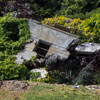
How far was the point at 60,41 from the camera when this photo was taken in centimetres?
905

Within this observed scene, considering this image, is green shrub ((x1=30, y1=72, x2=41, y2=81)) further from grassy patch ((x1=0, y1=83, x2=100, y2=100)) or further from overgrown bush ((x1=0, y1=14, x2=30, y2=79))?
grassy patch ((x1=0, y1=83, x2=100, y2=100))

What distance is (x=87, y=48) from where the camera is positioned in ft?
28.7

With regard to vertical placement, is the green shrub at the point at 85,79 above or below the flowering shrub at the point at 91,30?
below

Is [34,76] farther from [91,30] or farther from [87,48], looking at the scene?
[91,30]

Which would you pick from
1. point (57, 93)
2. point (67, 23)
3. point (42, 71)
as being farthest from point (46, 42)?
point (57, 93)

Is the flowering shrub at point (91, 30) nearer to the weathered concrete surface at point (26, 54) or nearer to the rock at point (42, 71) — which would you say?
the weathered concrete surface at point (26, 54)

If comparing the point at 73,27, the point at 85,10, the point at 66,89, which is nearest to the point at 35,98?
the point at 66,89

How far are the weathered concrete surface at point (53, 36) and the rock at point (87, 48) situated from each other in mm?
522

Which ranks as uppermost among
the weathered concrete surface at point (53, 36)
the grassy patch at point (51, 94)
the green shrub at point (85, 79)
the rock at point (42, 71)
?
the weathered concrete surface at point (53, 36)

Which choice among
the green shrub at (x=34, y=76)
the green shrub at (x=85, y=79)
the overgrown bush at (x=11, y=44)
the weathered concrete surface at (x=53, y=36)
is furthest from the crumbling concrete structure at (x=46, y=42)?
the green shrub at (x=85, y=79)

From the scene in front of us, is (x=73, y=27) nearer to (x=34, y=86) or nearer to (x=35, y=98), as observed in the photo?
(x=34, y=86)

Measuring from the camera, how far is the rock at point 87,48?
8.63 m

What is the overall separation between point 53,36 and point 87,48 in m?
1.79

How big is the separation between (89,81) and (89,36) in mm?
2927
